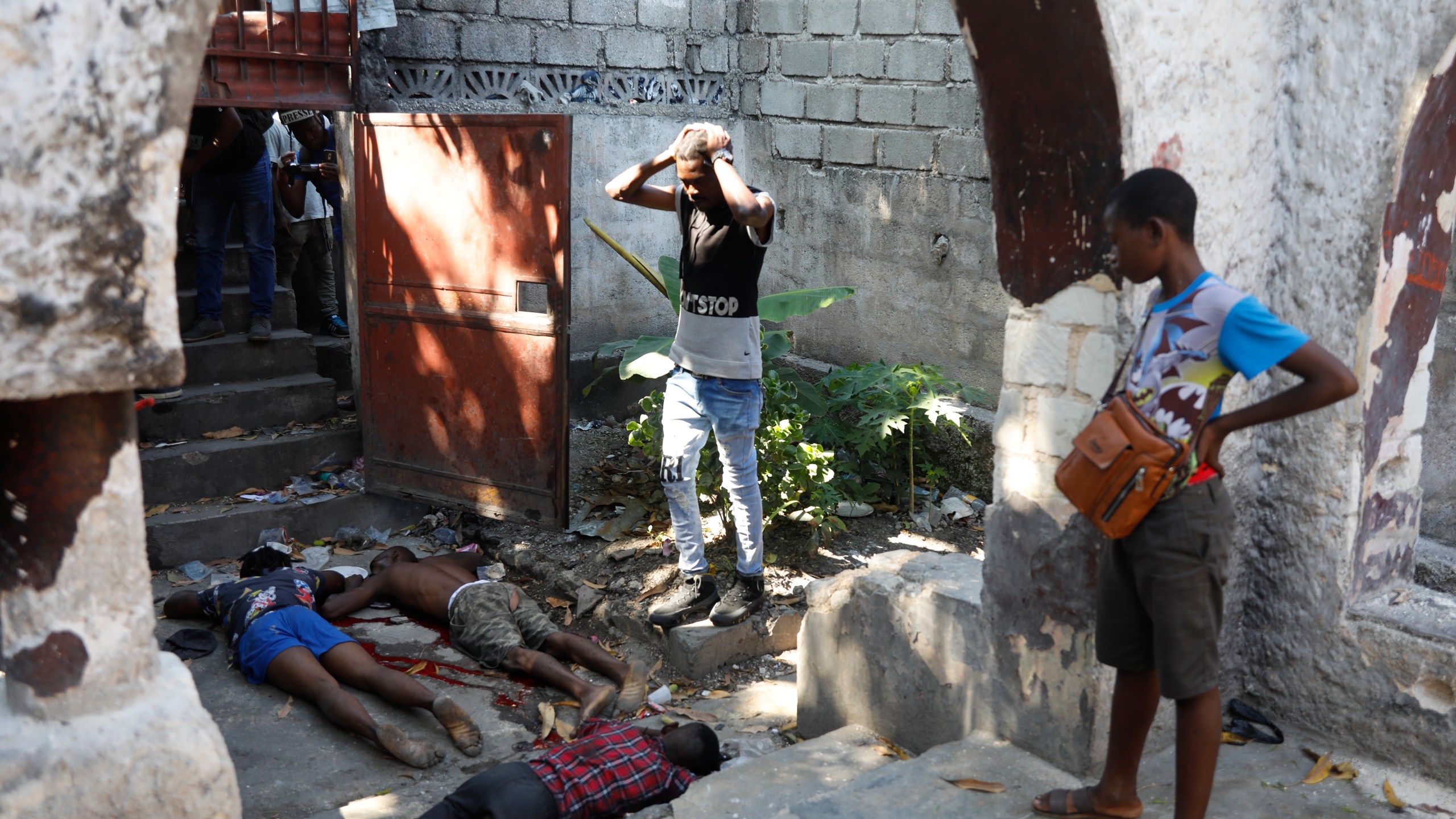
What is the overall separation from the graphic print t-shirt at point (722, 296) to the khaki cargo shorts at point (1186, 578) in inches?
79.6

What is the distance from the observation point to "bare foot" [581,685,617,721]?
418cm

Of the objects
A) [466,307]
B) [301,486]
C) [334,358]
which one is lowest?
[301,486]

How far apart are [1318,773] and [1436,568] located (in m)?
1.46

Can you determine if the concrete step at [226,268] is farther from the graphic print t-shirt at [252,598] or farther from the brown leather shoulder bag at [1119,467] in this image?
the brown leather shoulder bag at [1119,467]

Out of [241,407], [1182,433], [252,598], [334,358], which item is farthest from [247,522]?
[1182,433]

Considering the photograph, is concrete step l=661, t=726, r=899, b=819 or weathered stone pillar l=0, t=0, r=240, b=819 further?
concrete step l=661, t=726, r=899, b=819

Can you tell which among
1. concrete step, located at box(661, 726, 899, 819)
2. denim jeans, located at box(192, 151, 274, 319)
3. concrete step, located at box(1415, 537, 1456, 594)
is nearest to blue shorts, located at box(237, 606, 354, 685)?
concrete step, located at box(661, 726, 899, 819)

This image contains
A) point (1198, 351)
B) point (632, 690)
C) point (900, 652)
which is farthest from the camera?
point (632, 690)

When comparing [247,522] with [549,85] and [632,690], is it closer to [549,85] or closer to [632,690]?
[632,690]

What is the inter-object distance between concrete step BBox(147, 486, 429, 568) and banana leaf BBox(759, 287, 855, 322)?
2.48 meters

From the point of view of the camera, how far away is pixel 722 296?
4148 millimetres

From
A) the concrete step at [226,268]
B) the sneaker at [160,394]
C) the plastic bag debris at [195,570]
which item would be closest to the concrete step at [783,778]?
the plastic bag debris at [195,570]

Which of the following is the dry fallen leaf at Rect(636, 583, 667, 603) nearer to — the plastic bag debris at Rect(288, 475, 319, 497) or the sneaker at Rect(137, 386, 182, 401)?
the plastic bag debris at Rect(288, 475, 319, 497)

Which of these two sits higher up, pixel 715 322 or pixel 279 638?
pixel 715 322
